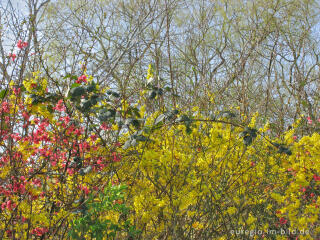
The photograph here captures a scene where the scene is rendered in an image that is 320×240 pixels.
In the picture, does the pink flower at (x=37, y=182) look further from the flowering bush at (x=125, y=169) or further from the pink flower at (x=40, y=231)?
the pink flower at (x=40, y=231)

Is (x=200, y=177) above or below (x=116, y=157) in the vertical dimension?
below

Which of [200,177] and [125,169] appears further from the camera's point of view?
[125,169]

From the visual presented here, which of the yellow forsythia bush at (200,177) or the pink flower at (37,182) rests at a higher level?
the pink flower at (37,182)

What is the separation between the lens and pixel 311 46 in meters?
6.47

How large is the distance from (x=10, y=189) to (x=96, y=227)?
110cm

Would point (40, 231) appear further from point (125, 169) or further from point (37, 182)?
point (125, 169)

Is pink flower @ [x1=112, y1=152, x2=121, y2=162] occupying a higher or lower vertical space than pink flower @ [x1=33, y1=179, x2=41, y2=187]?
lower

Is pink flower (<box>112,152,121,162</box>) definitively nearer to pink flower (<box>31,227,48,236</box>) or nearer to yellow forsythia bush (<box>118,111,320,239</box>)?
yellow forsythia bush (<box>118,111,320,239</box>)

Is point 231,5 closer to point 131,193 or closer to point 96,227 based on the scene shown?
point 131,193

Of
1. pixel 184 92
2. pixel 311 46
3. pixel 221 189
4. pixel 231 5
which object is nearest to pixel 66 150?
pixel 221 189

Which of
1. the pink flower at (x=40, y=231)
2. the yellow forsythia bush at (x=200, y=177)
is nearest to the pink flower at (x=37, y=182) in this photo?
the pink flower at (x=40, y=231)

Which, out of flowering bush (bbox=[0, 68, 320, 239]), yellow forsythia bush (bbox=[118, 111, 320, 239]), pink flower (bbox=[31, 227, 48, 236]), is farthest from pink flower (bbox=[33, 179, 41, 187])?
yellow forsythia bush (bbox=[118, 111, 320, 239])

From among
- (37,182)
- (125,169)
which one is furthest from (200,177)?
(37,182)

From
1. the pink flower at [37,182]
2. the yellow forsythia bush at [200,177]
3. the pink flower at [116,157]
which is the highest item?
the pink flower at [37,182]
